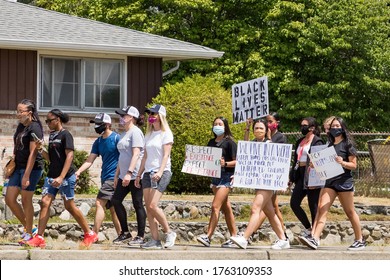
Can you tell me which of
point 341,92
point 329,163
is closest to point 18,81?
point 329,163

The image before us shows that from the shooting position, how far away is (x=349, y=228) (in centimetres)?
2109

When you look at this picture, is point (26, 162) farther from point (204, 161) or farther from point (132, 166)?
point (204, 161)

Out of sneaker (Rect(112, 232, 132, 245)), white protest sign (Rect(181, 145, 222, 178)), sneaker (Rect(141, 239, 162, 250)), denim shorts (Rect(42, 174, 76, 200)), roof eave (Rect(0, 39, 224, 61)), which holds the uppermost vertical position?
roof eave (Rect(0, 39, 224, 61))

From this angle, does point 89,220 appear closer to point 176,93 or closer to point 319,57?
point 176,93

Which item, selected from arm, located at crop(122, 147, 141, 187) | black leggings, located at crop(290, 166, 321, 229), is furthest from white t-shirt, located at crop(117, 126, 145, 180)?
black leggings, located at crop(290, 166, 321, 229)

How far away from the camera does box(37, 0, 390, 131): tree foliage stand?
38438 millimetres

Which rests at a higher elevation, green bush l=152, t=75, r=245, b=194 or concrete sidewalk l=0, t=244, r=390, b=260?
green bush l=152, t=75, r=245, b=194

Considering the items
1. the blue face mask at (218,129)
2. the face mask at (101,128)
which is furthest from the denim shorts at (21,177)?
the blue face mask at (218,129)

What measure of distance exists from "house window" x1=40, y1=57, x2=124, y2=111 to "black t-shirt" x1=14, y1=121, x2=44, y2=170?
10041 mm

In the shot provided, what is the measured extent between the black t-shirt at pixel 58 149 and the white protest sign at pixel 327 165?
3.49 m

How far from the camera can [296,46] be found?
39125 millimetres

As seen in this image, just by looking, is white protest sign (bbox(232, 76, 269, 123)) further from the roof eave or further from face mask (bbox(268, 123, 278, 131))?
the roof eave
